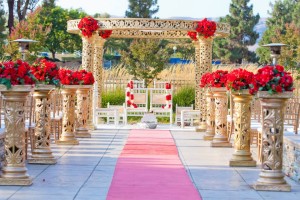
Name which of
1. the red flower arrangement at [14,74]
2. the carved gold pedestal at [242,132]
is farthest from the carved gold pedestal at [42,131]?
the carved gold pedestal at [242,132]

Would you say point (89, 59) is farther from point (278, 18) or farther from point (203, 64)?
point (278, 18)

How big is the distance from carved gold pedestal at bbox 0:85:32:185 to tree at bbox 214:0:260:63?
41.5 metres

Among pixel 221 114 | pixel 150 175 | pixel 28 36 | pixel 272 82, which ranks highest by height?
pixel 28 36

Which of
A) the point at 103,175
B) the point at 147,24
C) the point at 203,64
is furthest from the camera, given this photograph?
the point at 203,64

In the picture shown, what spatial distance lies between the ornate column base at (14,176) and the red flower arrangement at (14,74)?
3.76 ft

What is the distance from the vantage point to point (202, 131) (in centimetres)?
2042

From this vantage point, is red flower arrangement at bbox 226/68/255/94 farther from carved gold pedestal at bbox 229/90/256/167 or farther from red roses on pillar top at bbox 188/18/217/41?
red roses on pillar top at bbox 188/18/217/41

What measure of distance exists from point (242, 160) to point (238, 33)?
39796 mm

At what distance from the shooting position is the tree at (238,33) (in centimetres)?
5131

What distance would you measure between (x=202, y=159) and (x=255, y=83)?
3.91 metres

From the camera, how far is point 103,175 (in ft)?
37.0

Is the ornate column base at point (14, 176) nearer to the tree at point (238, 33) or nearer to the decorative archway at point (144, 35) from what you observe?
the decorative archway at point (144, 35)

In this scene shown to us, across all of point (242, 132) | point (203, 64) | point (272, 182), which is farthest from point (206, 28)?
point (272, 182)

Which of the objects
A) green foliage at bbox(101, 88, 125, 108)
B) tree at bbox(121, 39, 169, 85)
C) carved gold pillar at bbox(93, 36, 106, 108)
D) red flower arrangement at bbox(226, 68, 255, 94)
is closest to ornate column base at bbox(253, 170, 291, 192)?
red flower arrangement at bbox(226, 68, 255, 94)
